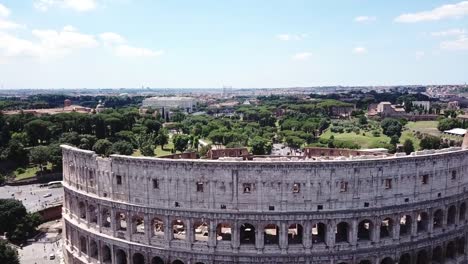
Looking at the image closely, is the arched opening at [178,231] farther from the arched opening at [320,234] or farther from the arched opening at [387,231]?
the arched opening at [387,231]

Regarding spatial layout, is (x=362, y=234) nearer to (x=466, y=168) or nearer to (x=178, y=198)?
(x=466, y=168)

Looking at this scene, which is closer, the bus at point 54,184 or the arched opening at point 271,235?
the arched opening at point 271,235

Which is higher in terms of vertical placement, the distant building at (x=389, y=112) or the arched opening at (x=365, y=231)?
the distant building at (x=389, y=112)

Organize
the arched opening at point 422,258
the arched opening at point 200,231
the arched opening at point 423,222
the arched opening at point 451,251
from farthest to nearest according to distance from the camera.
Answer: the arched opening at point 451,251
the arched opening at point 422,258
the arched opening at point 423,222
the arched opening at point 200,231

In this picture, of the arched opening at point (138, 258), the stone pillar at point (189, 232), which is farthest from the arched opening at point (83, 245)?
the stone pillar at point (189, 232)

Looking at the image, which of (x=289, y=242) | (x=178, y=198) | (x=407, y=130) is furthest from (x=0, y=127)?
(x=407, y=130)

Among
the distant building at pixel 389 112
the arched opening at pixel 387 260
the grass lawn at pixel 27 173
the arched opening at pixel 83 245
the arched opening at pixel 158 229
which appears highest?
the distant building at pixel 389 112

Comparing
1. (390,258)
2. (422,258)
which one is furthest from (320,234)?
(422,258)
